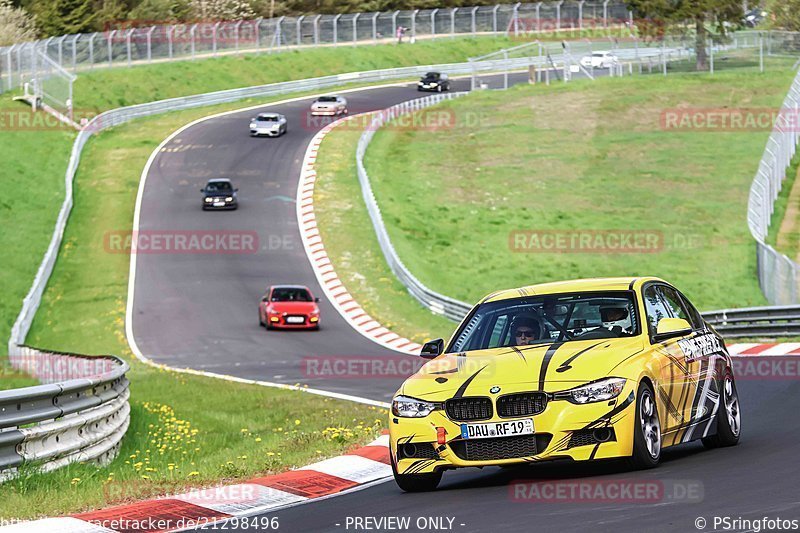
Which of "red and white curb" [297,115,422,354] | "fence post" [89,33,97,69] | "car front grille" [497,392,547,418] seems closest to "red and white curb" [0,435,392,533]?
"car front grille" [497,392,547,418]

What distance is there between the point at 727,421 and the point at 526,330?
7.12ft

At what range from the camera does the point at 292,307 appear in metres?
34.8

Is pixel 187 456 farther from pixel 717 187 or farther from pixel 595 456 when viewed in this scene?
pixel 717 187

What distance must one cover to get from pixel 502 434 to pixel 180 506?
2.39 meters

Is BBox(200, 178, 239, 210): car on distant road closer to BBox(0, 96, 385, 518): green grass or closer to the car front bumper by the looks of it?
BBox(0, 96, 385, 518): green grass

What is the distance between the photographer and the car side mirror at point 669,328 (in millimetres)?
10445

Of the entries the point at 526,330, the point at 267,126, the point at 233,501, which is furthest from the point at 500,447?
the point at 267,126

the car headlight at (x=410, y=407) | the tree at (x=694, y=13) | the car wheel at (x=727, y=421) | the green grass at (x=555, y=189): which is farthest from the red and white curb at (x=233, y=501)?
the tree at (x=694, y=13)

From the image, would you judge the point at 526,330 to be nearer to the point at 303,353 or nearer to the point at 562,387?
the point at 562,387

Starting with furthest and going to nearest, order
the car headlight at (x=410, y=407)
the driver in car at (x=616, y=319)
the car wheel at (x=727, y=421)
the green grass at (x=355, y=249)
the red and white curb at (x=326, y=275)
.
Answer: the green grass at (x=355, y=249) → the red and white curb at (x=326, y=275) → the car wheel at (x=727, y=421) → the driver in car at (x=616, y=319) → the car headlight at (x=410, y=407)

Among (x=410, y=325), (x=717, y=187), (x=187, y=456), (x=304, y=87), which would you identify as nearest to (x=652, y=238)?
(x=717, y=187)

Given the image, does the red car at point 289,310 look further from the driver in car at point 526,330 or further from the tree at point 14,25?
the tree at point 14,25

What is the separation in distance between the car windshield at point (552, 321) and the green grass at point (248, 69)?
59511 mm

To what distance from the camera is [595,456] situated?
376 inches
